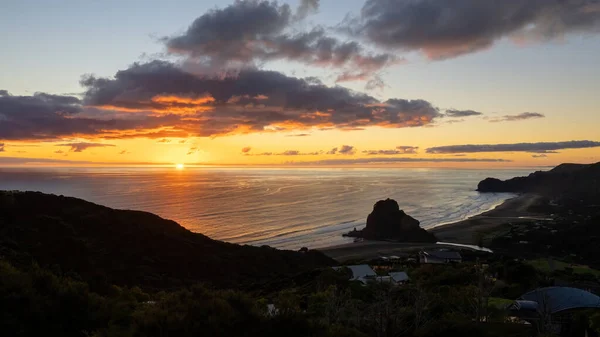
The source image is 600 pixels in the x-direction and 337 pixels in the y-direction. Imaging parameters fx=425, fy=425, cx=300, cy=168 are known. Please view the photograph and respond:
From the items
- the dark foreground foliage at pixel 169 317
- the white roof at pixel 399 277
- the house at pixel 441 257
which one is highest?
the dark foreground foliage at pixel 169 317

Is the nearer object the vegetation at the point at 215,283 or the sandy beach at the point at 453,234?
the vegetation at the point at 215,283

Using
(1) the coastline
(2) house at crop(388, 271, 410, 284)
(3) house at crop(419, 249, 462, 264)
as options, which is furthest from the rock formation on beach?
(2) house at crop(388, 271, 410, 284)

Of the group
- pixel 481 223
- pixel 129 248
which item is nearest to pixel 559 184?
pixel 481 223

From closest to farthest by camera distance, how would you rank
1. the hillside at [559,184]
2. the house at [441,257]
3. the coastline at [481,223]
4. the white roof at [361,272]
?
the white roof at [361,272], the house at [441,257], the coastline at [481,223], the hillside at [559,184]

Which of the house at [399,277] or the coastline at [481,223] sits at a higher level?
the house at [399,277]

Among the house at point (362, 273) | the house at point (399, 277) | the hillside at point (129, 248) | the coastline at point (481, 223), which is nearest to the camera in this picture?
the house at point (399, 277)

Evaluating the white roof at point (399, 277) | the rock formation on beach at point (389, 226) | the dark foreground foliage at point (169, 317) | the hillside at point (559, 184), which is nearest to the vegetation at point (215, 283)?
the dark foreground foliage at point (169, 317)

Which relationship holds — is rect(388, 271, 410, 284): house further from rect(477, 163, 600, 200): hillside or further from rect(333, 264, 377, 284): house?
rect(477, 163, 600, 200): hillside

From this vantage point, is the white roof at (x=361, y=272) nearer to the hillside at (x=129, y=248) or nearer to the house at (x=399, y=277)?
the house at (x=399, y=277)
